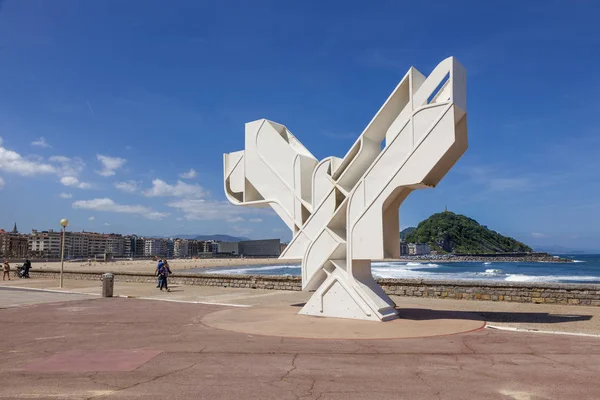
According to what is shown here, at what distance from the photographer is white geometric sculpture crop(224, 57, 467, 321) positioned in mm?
9828

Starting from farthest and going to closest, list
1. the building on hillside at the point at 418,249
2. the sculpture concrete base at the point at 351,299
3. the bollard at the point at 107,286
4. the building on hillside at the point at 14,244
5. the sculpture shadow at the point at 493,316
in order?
the building on hillside at the point at 418,249 → the building on hillside at the point at 14,244 → the bollard at the point at 107,286 → the sculpture shadow at the point at 493,316 → the sculpture concrete base at the point at 351,299

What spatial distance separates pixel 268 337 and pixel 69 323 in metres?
5.17

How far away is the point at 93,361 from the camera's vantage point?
6.71m

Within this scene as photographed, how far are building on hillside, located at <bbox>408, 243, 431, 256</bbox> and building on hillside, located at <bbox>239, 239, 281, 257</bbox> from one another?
210ft

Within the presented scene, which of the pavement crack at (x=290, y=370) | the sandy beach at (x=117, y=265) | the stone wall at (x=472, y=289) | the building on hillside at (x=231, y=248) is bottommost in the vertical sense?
the sandy beach at (x=117, y=265)

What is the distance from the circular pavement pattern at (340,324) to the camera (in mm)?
8859

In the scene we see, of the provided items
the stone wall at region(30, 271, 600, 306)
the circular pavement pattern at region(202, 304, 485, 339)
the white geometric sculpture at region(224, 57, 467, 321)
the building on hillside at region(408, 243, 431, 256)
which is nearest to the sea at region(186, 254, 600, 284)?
the stone wall at region(30, 271, 600, 306)

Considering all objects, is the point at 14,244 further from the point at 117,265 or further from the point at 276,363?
the point at 276,363

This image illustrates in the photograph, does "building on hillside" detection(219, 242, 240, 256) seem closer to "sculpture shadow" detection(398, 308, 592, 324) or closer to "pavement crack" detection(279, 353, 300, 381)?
"sculpture shadow" detection(398, 308, 592, 324)

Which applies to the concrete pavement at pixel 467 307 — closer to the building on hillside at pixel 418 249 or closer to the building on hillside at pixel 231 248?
the building on hillside at pixel 231 248

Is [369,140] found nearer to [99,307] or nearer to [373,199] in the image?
→ [373,199]

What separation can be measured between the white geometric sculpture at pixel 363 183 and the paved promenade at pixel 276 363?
2667 millimetres

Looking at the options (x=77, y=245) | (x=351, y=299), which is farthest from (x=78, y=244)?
(x=351, y=299)

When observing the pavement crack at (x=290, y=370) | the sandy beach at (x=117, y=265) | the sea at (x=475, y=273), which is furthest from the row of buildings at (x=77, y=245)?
the pavement crack at (x=290, y=370)
